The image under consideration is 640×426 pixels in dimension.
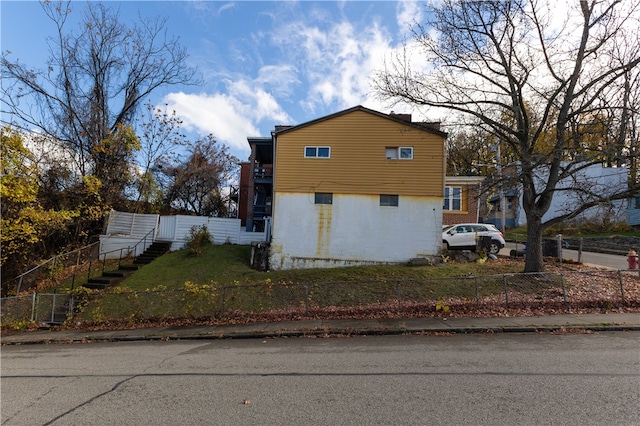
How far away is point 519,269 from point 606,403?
10.9 m

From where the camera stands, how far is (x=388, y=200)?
1752 cm

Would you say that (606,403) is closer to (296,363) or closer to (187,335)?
(296,363)

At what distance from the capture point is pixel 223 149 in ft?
108

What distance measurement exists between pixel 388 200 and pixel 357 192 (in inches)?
64.5

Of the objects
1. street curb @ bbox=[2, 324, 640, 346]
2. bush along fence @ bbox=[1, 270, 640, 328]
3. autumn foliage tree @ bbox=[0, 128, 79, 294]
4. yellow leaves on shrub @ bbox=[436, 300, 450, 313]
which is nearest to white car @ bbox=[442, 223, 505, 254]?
bush along fence @ bbox=[1, 270, 640, 328]

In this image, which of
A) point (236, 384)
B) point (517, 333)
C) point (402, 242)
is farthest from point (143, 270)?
point (517, 333)

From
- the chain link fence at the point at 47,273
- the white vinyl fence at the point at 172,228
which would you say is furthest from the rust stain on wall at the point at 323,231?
the chain link fence at the point at 47,273

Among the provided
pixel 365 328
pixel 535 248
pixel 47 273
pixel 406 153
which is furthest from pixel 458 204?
pixel 47 273

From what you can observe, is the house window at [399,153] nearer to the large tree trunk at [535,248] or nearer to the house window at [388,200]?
the house window at [388,200]

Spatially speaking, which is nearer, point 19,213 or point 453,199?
point 19,213

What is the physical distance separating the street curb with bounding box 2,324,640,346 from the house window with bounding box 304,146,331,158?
11062 millimetres

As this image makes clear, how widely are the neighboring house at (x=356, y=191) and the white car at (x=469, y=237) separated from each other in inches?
70.5

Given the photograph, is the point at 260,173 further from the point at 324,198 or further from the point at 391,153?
the point at 391,153

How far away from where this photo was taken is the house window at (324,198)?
17.7 meters
